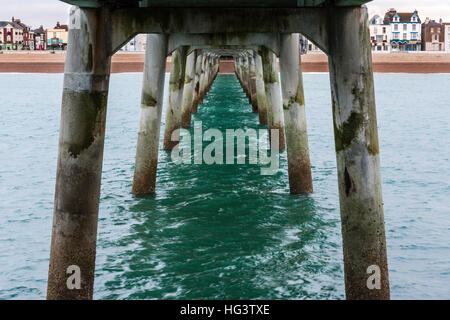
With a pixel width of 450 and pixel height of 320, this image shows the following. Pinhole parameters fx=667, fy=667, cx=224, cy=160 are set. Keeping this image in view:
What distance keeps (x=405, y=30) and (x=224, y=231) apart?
103m

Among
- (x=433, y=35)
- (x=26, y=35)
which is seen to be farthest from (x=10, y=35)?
(x=433, y=35)

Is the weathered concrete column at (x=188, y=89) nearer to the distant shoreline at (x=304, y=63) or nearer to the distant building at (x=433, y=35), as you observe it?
the distant shoreline at (x=304, y=63)

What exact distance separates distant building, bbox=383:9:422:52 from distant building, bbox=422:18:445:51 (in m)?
2.01

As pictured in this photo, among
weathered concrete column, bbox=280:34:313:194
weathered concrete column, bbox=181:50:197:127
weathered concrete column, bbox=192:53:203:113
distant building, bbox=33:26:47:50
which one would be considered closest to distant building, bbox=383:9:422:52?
distant building, bbox=33:26:47:50

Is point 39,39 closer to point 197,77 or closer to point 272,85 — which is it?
point 197,77

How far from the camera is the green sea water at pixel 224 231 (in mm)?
7605

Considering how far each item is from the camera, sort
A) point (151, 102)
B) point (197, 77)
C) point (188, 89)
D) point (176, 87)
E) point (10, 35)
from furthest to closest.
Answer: point (10, 35) → point (197, 77) → point (188, 89) → point (176, 87) → point (151, 102)

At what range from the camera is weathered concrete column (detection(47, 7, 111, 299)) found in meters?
6.34

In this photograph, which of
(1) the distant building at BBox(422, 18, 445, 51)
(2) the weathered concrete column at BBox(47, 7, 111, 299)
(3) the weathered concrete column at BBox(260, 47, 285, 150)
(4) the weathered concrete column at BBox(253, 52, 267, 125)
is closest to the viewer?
(2) the weathered concrete column at BBox(47, 7, 111, 299)

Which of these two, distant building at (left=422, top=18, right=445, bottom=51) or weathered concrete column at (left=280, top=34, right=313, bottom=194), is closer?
weathered concrete column at (left=280, top=34, right=313, bottom=194)

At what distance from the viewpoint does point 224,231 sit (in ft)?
31.6

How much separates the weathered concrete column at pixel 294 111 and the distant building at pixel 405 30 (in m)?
97.2

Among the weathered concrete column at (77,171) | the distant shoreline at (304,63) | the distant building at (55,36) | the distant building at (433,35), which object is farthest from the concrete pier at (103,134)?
the distant building at (55,36)

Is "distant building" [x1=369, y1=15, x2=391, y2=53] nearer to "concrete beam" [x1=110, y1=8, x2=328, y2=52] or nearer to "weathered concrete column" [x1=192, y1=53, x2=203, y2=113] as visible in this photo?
"weathered concrete column" [x1=192, y1=53, x2=203, y2=113]
